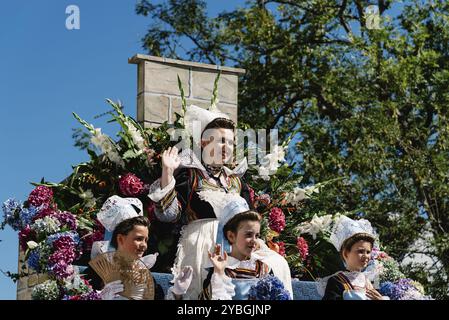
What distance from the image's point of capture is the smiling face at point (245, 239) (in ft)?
18.3

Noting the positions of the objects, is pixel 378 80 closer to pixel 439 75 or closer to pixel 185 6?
pixel 439 75

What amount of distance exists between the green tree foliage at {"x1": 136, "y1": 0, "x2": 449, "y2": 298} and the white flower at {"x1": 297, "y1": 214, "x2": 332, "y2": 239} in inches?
186

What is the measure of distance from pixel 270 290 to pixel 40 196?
250cm

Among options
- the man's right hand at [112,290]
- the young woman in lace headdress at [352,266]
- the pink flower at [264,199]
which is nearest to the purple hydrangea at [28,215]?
the man's right hand at [112,290]

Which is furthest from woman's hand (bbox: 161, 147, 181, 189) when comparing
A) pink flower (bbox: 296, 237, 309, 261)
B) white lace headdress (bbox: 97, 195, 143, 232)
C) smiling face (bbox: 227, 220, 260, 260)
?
pink flower (bbox: 296, 237, 309, 261)

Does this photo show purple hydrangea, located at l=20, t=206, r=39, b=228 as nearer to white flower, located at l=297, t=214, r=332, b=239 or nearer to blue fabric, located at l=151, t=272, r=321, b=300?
blue fabric, located at l=151, t=272, r=321, b=300

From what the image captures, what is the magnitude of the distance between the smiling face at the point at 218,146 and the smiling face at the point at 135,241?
1038mm

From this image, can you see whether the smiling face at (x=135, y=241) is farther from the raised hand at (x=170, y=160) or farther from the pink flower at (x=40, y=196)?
the pink flower at (x=40, y=196)

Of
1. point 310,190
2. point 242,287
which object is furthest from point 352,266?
point 310,190

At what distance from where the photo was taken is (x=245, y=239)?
220 inches

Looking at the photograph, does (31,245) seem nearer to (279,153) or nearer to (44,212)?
(44,212)
